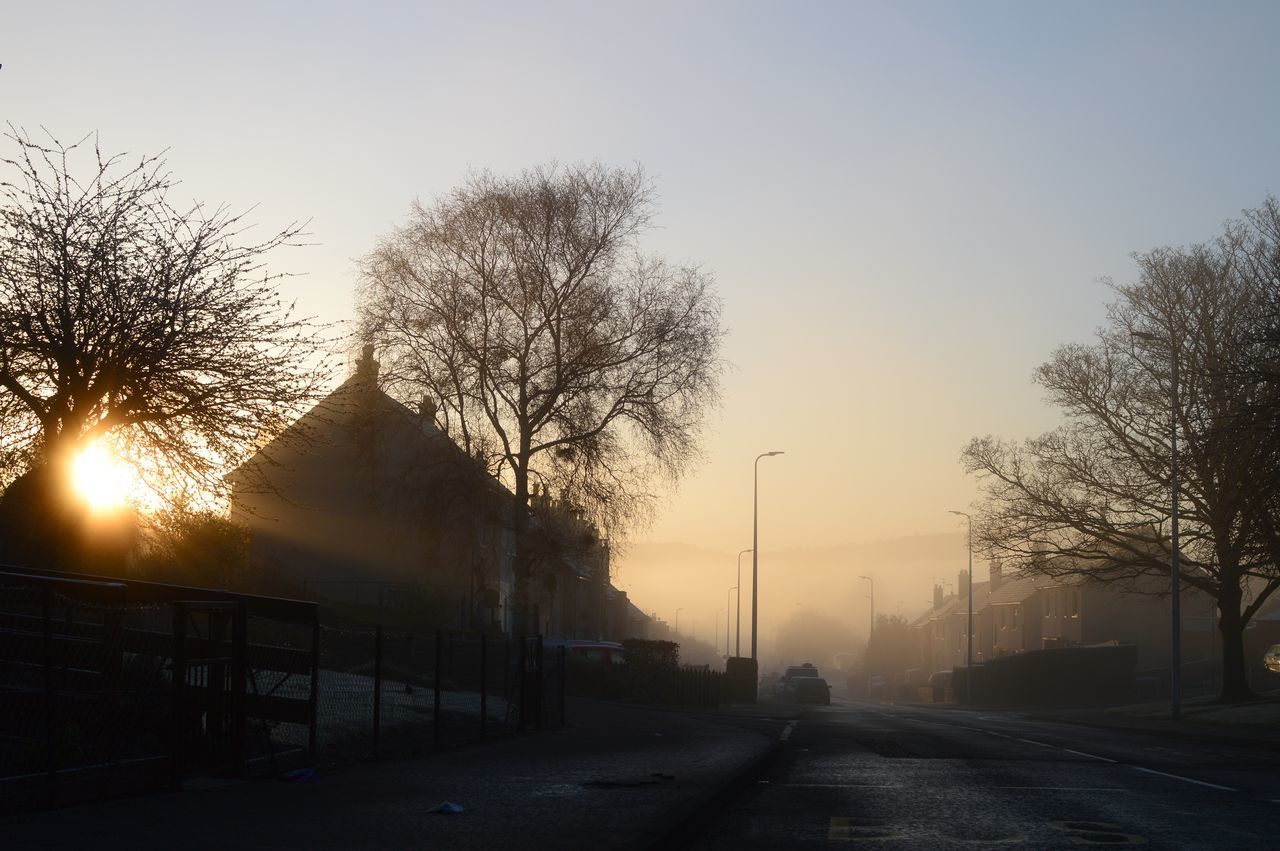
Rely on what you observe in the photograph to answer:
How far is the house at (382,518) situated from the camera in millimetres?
34406

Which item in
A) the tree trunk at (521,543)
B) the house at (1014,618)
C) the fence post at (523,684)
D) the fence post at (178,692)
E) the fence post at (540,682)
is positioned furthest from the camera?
the house at (1014,618)

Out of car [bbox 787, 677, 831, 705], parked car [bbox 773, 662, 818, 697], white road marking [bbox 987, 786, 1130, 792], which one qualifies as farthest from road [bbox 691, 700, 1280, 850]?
parked car [bbox 773, 662, 818, 697]

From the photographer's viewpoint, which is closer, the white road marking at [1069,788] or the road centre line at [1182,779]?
the white road marking at [1069,788]

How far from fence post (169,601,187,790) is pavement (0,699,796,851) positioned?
330 mm

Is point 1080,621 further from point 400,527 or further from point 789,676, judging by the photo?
point 400,527

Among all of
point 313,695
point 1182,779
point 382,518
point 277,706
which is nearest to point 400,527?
point 382,518

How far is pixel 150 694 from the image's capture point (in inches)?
409

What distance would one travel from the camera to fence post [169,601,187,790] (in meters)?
10.2

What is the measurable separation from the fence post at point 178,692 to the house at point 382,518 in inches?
297

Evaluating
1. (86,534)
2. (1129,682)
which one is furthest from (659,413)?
(1129,682)

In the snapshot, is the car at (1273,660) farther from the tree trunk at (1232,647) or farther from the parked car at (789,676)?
the parked car at (789,676)

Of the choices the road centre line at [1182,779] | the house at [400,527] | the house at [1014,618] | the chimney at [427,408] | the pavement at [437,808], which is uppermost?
the chimney at [427,408]

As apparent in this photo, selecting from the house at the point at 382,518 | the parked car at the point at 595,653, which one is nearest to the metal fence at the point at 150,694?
the house at the point at 382,518

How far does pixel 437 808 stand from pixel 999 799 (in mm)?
5355
